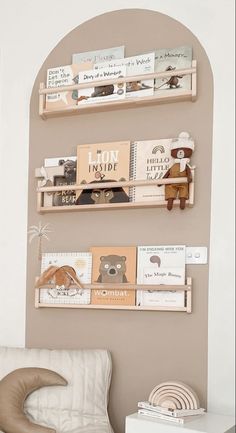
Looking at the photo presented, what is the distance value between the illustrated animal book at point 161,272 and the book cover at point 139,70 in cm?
69

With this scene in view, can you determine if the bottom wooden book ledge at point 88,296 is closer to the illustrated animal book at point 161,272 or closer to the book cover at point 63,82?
the illustrated animal book at point 161,272

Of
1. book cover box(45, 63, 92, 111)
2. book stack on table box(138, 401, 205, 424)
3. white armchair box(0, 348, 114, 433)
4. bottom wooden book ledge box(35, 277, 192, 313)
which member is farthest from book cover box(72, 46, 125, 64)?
book stack on table box(138, 401, 205, 424)

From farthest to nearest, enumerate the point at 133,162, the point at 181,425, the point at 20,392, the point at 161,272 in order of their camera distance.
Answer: the point at 133,162 → the point at 161,272 → the point at 20,392 → the point at 181,425

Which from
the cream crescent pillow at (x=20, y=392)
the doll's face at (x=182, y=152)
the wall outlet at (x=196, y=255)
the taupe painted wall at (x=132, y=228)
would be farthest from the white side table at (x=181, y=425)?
the doll's face at (x=182, y=152)

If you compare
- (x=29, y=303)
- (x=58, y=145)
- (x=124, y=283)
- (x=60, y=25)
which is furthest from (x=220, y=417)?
(x=60, y=25)

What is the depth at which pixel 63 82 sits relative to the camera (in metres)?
2.69

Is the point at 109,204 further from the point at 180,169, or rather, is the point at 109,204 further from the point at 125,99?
the point at 125,99

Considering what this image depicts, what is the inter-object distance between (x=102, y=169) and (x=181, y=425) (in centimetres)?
114

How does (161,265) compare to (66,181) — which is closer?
(161,265)

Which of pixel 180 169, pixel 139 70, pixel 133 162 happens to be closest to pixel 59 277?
pixel 133 162

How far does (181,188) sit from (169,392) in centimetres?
82

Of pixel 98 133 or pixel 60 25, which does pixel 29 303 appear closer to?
pixel 98 133

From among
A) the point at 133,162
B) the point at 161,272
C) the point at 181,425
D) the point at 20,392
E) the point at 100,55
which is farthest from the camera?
the point at 100,55

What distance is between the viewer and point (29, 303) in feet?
8.84
